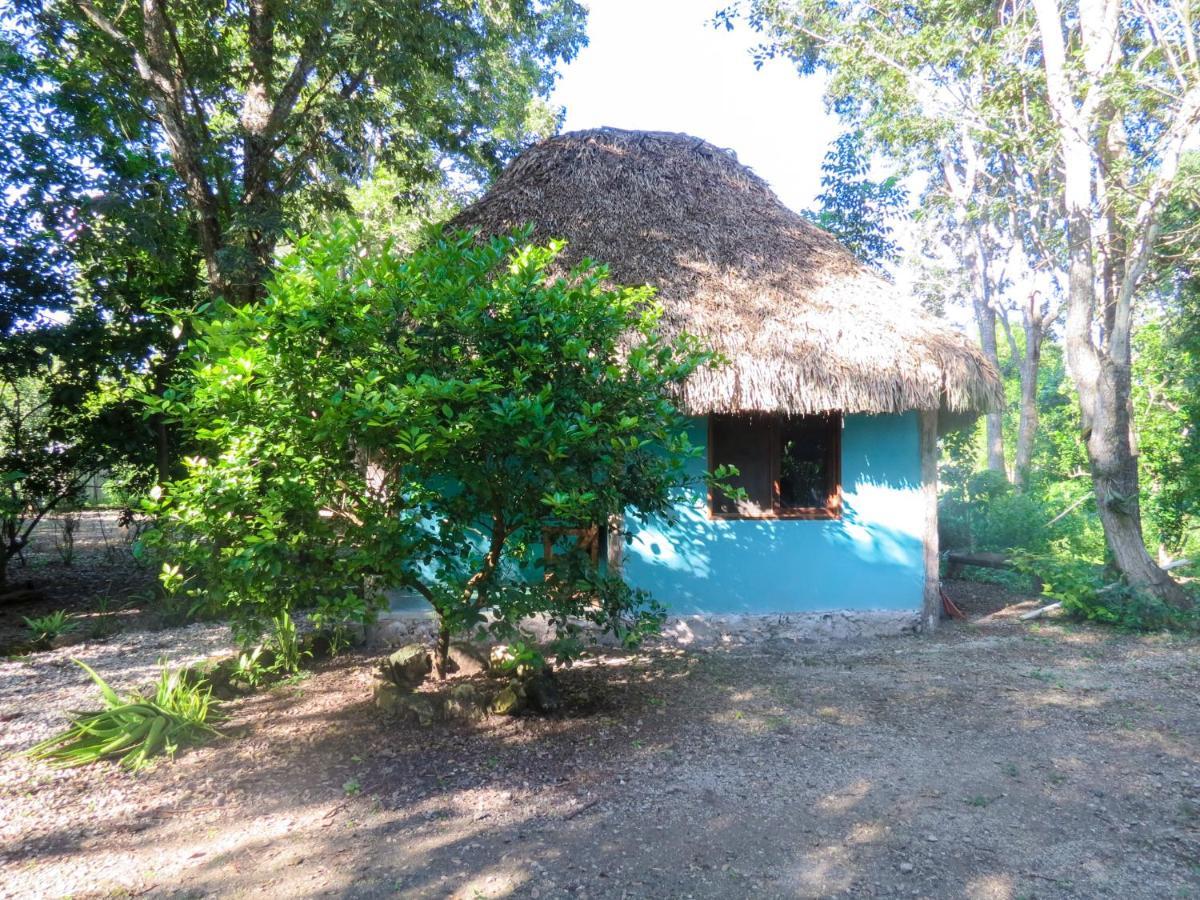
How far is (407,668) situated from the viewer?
464cm

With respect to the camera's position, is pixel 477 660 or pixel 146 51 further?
pixel 146 51

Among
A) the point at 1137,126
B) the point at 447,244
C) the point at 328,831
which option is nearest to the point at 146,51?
the point at 447,244

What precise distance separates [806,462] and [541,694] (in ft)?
10.7

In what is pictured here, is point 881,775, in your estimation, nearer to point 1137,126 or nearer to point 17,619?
point 17,619

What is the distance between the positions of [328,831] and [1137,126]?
461 inches

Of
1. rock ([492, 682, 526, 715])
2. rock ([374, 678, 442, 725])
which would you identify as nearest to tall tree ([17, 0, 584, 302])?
rock ([374, 678, 442, 725])

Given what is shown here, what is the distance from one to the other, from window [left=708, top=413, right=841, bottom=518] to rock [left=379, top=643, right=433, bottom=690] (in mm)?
2673

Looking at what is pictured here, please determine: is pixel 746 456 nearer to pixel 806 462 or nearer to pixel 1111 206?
pixel 806 462

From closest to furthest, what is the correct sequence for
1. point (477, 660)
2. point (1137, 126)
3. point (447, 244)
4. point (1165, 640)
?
point (447, 244), point (477, 660), point (1165, 640), point (1137, 126)

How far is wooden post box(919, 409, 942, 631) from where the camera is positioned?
20.4 ft

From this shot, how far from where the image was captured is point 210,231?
6.56m

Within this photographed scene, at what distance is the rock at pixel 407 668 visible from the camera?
4.60m

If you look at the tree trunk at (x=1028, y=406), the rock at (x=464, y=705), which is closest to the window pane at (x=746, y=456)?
the rock at (x=464, y=705)

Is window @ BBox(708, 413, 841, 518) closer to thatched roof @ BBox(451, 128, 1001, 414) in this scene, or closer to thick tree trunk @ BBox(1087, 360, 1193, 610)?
thatched roof @ BBox(451, 128, 1001, 414)
